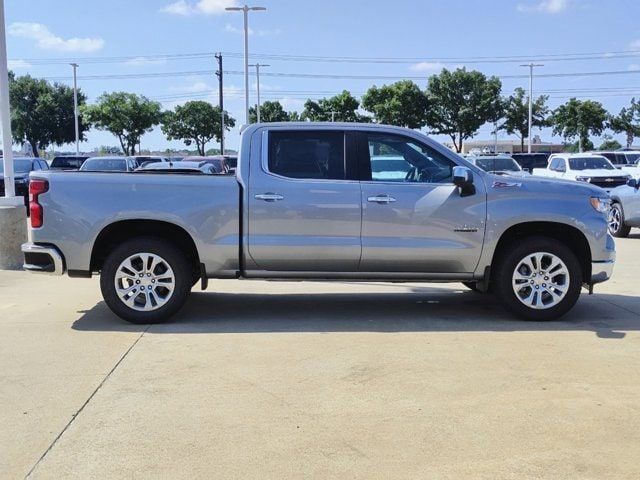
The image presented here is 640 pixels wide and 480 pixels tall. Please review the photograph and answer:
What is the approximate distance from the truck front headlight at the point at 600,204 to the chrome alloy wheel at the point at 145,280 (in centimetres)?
426

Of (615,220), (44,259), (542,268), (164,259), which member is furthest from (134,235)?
(615,220)

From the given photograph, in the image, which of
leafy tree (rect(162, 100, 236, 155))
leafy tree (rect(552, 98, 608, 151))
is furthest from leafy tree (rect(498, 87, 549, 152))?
leafy tree (rect(162, 100, 236, 155))

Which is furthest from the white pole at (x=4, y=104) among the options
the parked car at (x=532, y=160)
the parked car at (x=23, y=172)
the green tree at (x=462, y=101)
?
the green tree at (x=462, y=101)

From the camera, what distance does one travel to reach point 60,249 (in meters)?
6.58

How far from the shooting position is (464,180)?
645 cm

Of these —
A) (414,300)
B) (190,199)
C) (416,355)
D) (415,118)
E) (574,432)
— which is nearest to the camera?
(574,432)

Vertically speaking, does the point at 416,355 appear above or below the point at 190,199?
below

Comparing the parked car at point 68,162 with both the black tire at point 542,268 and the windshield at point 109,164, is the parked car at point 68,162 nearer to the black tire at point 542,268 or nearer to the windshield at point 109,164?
the windshield at point 109,164

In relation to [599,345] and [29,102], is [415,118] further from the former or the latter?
[599,345]

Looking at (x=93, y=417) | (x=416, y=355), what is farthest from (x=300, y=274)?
(x=93, y=417)

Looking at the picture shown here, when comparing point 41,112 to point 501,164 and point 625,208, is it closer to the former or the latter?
point 501,164

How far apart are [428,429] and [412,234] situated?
110 inches

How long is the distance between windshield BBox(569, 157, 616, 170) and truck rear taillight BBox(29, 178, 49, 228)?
20476 millimetres

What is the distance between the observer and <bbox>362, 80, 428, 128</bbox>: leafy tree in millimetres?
57406
